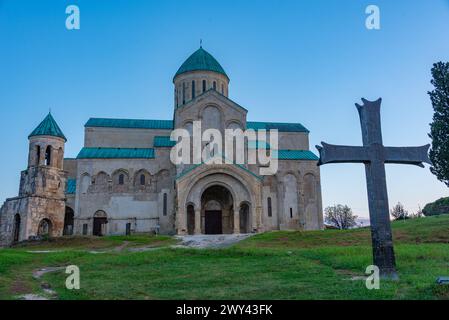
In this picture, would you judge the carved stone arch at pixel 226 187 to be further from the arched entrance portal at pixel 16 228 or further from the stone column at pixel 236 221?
the arched entrance portal at pixel 16 228

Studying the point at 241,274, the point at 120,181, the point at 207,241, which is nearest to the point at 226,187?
the point at 207,241

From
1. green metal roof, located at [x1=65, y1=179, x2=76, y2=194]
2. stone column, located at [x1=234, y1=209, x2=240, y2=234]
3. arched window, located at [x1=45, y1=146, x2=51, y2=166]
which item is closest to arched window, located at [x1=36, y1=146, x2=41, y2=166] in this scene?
arched window, located at [x1=45, y1=146, x2=51, y2=166]

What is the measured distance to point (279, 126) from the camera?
4144 centimetres

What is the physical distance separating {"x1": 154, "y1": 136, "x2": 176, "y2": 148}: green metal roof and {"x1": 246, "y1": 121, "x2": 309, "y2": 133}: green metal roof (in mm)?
8431

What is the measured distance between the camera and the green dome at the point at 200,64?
1465 inches

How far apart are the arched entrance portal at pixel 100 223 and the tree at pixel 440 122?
85.1 feet

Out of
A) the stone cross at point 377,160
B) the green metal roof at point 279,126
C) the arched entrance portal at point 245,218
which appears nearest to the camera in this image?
the stone cross at point 377,160

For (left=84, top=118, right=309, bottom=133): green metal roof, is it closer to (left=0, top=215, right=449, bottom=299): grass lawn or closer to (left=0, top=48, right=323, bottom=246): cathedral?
(left=0, top=48, right=323, bottom=246): cathedral

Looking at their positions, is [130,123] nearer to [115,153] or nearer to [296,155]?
[115,153]

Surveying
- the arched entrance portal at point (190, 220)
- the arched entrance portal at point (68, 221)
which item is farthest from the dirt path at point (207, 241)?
the arched entrance portal at point (68, 221)

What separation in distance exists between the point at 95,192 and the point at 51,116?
23.9ft

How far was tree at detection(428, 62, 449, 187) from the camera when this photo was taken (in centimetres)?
2930

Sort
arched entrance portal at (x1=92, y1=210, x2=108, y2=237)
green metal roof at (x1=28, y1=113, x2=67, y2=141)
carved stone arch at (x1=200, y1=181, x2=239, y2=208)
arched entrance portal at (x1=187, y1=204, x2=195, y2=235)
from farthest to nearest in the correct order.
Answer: arched entrance portal at (x1=92, y1=210, x2=108, y2=237), green metal roof at (x1=28, y1=113, x2=67, y2=141), arched entrance portal at (x1=187, y1=204, x2=195, y2=235), carved stone arch at (x1=200, y1=181, x2=239, y2=208)

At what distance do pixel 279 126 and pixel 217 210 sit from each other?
12922 millimetres
